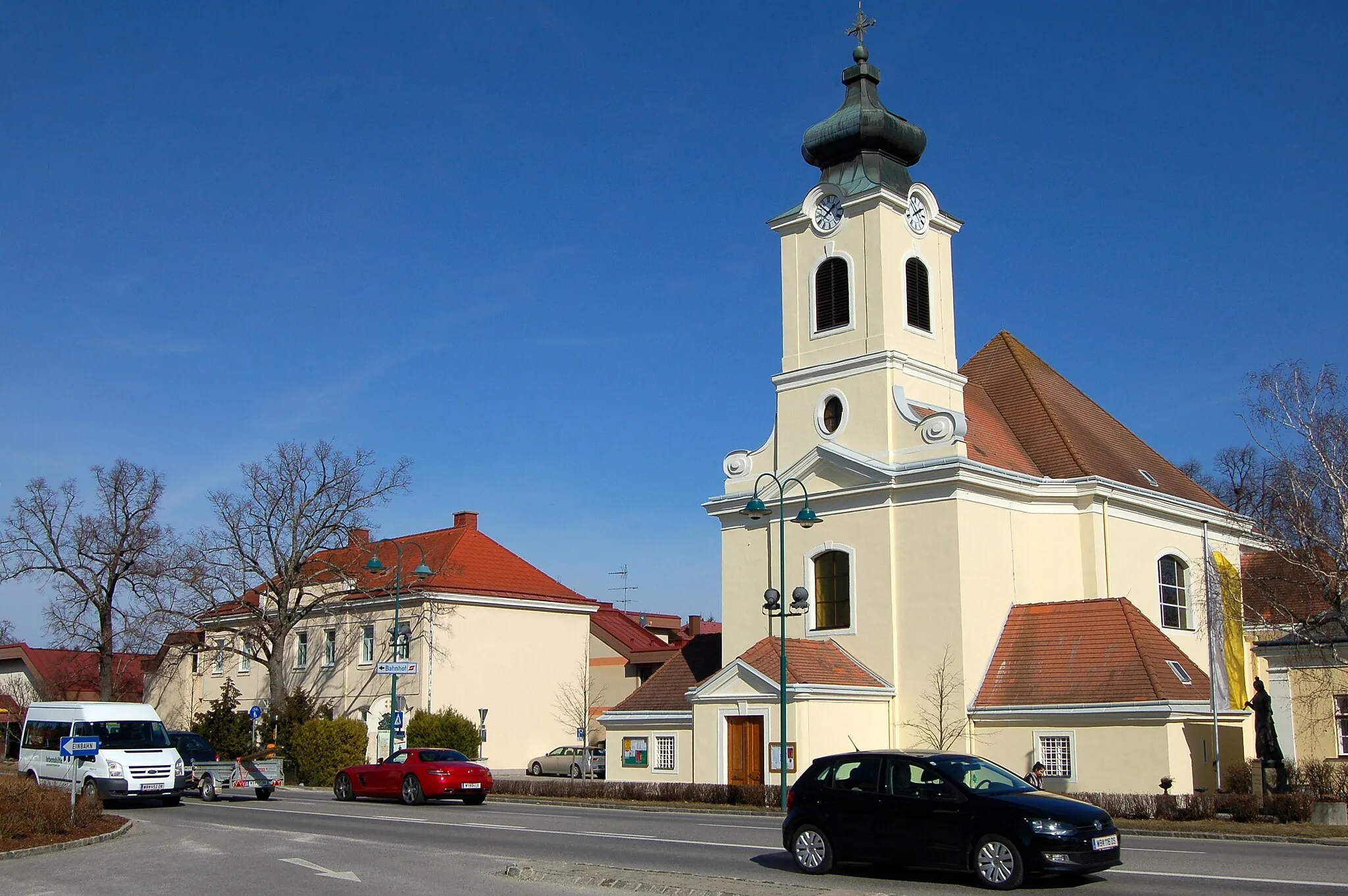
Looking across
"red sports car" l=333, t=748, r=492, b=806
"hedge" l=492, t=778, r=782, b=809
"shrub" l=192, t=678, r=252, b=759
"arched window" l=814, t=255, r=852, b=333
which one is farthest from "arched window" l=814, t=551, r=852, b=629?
"shrub" l=192, t=678, r=252, b=759

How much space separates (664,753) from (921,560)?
29.2 feet

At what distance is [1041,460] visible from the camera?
39688mm

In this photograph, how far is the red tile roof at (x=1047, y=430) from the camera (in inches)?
1543

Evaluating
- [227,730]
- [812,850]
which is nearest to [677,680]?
[227,730]

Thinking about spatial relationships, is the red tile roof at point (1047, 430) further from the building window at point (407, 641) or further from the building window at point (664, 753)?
the building window at point (407, 641)

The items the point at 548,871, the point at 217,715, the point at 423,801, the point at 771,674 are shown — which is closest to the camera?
the point at 548,871

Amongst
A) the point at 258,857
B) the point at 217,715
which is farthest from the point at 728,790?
the point at 217,715

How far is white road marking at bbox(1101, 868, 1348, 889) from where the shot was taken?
1425 cm

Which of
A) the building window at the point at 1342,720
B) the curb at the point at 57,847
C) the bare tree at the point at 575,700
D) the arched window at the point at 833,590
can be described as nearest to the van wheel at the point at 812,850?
the curb at the point at 57,847

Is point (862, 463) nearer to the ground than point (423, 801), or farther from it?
farther from it

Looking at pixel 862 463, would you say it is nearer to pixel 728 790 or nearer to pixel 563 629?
pixel 728 790

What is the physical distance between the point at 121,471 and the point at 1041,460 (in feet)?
124

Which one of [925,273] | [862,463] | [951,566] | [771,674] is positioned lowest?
[771,674]

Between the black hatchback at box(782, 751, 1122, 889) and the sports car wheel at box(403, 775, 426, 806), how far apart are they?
15.2m
